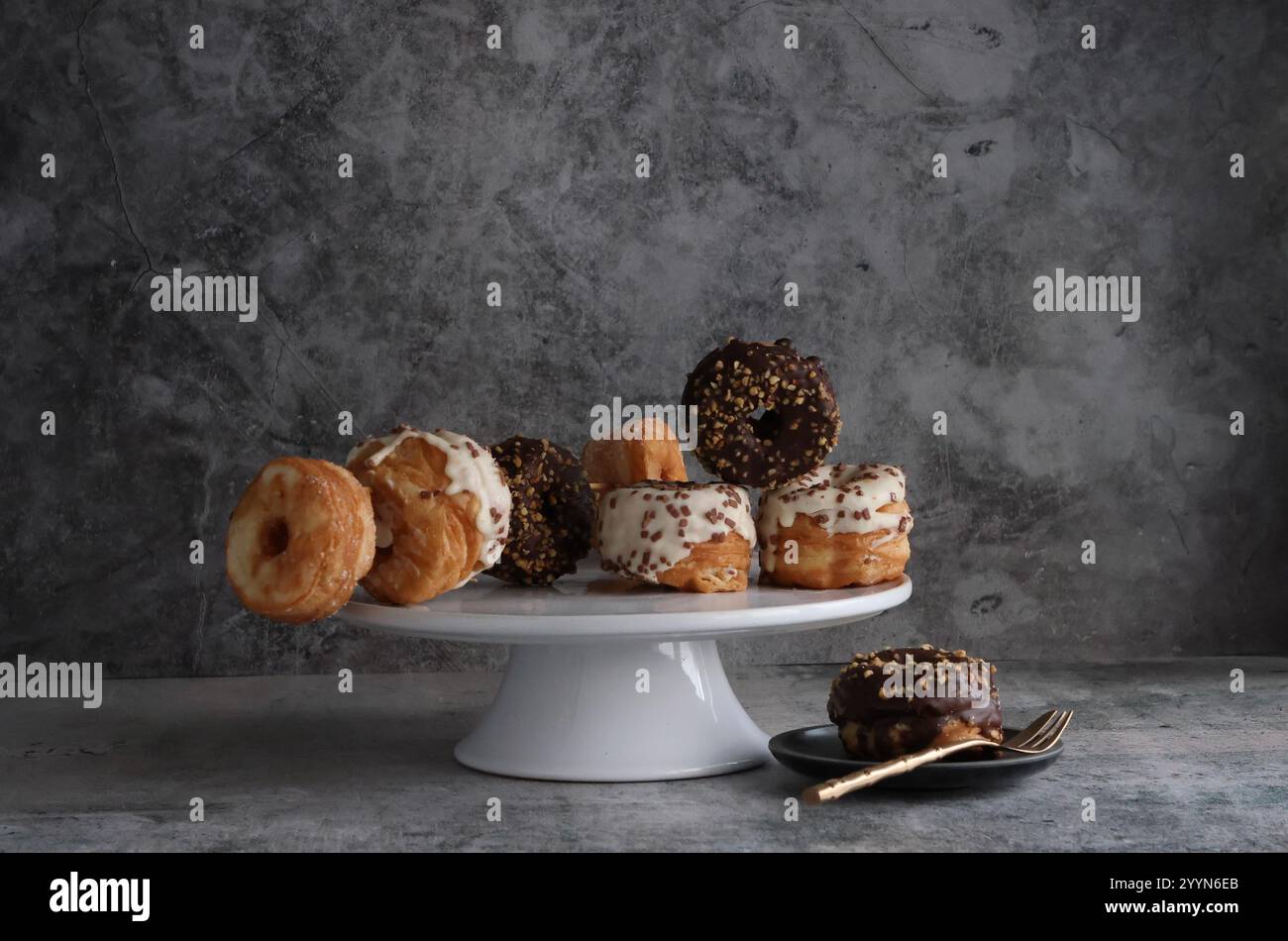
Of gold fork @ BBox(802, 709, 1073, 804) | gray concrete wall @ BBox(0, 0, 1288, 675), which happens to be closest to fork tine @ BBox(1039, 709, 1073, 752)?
gold fork @ BBox(802, 709, 1073, 804)

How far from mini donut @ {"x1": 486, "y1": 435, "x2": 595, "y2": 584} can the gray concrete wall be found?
78 centimetres

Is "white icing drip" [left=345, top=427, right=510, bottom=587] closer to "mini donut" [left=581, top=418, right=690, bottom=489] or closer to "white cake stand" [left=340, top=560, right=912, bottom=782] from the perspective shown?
"white cake stand" [left=340, top=560, right=912, bottom=782]

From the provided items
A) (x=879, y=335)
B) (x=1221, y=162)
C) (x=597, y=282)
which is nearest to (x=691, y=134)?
(x=597, y=282)

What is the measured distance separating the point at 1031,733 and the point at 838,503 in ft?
1.06

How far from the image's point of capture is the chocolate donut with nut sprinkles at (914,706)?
4.63 feet

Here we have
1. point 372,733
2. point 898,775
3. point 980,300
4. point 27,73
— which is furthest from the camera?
point 980,300

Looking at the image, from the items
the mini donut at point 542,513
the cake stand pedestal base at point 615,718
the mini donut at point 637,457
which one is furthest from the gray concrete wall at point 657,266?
the cake stand pedestal base at point 615,718

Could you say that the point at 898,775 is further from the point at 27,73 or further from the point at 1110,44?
the point at 27,73

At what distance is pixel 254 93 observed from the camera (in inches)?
92.0

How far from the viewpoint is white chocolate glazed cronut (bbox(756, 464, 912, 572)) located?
1.59 m

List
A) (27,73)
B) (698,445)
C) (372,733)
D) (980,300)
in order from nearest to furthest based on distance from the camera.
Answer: (698,445)
(372,733)
(27,73)
(980,300)

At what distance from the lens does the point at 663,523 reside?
1.53 metres

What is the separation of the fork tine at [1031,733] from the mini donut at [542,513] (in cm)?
52

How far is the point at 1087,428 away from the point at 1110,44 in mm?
665
